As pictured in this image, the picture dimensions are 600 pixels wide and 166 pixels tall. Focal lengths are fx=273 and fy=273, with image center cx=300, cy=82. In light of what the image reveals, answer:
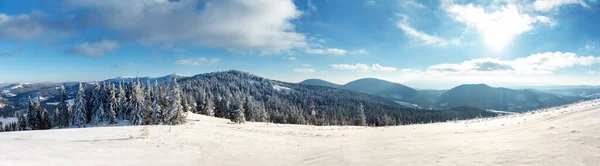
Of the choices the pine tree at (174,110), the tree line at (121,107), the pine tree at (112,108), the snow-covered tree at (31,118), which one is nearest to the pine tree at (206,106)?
the tree line at (121,107)

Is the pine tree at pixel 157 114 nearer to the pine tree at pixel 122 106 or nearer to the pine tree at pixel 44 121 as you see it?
the pine tree at pixel 122 106

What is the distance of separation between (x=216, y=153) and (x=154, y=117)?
39.0m

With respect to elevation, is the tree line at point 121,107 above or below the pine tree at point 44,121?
above

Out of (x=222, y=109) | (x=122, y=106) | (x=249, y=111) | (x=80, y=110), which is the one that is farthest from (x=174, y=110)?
(x=222, y=109)

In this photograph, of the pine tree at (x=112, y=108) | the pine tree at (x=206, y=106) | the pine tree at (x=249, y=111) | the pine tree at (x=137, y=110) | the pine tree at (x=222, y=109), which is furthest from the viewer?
the pine tree at (x=222, y=109)

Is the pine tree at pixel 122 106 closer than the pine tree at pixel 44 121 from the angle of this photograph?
Yes

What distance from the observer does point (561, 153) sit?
910 centimetres


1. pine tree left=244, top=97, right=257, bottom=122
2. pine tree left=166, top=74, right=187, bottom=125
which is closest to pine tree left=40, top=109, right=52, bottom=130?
pine tree left=166, top=74, right=187, bottom=125

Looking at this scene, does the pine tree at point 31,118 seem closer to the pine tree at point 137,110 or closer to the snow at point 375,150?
Answer: the pine tree at point 137,110

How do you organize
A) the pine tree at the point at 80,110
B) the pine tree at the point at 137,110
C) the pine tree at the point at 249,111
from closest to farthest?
the pine tree at the point at 137,110 < the pine tree at the point at 80,110 < the pine tree at the point at 249,111

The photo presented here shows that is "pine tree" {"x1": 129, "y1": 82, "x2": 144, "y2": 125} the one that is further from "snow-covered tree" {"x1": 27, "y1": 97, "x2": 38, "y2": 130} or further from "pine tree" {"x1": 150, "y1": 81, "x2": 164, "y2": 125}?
"snow-covered tree" {"x1": 27, "y1": 97, "x2": 38, "y2": 130}

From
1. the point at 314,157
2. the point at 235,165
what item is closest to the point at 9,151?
the point at 235,165

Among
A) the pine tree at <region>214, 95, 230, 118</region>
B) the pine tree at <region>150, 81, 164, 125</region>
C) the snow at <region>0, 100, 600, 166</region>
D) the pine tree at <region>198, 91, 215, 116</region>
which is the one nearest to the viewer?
the snow at <region>0, 100, 600, 166</region>

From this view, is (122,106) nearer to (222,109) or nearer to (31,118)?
(31,118)
